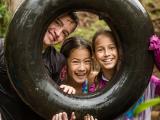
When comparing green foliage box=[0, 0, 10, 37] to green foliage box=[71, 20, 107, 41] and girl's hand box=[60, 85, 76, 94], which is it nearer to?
green foliage box=[71, 20, 107, 41]

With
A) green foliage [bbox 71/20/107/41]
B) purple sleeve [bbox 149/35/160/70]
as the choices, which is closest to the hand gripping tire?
purple sleeve [bbox 149/35/160/70]

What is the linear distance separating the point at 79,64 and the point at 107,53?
0.22 m

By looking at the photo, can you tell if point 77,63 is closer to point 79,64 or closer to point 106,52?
point 79,64

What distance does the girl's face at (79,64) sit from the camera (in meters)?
3.52

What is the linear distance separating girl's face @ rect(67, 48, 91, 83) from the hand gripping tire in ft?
0.69

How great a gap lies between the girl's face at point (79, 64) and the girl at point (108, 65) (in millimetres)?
72

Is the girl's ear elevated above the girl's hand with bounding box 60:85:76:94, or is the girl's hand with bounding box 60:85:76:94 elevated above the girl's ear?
the girl's ear

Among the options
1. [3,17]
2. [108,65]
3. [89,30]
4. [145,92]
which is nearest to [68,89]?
[108,65]

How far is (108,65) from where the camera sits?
11.2ft

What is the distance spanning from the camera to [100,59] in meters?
3.44

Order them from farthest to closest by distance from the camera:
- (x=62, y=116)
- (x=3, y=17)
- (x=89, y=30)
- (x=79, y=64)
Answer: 1. (x=89, y=30)
2. (x=3, y=17)
3. (x=79, y=64)
4. (x=62, y=116)

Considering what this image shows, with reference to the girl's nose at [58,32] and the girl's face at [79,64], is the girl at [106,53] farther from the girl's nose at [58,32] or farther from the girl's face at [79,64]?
the girl's nose at [58,32]

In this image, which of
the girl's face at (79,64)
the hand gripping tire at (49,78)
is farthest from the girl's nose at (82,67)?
the hand gripping tire at (49,78)

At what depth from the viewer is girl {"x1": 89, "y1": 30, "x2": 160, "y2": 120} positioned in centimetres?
341
